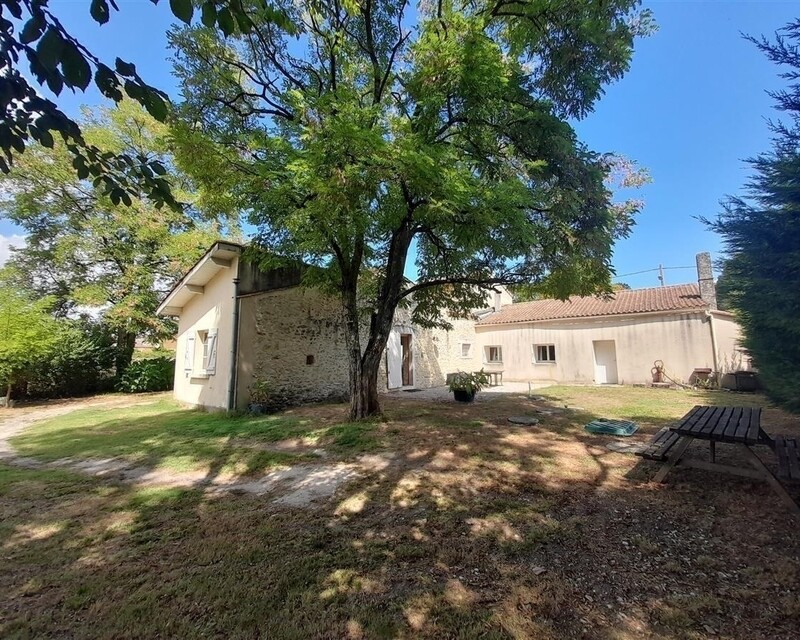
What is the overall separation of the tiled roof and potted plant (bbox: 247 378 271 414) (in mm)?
11417

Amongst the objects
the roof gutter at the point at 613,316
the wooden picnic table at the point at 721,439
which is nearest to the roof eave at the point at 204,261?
the wooden picnic table at the point at 721,439

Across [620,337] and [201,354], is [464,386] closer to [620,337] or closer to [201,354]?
[201,354]

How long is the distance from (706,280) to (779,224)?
14.6 metres

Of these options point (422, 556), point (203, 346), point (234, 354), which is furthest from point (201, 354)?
point (422, 556)

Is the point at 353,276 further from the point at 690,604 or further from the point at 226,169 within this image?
the point at 690,604

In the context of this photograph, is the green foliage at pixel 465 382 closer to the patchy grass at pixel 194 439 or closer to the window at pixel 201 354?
the patchy grass at pixel 194 439

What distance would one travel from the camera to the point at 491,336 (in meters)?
19.4

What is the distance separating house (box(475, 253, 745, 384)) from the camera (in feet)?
44.8

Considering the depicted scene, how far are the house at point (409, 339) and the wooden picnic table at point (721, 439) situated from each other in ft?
19.8

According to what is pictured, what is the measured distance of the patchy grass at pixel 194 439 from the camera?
5668 mm

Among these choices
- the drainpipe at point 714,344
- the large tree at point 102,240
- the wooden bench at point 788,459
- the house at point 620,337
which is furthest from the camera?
the large tree at point 102,240

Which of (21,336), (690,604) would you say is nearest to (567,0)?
(690,604)

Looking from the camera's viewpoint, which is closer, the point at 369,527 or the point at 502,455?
the point at 369,527

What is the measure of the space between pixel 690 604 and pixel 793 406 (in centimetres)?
237
